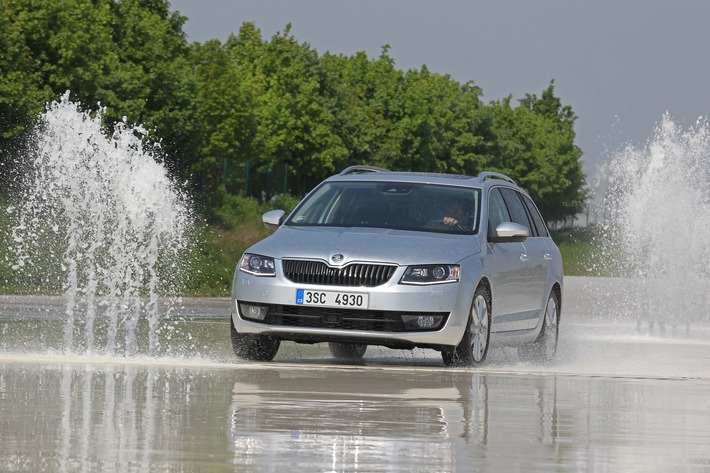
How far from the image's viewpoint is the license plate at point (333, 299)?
557 inches

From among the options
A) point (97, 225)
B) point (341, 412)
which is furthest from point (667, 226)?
point (341, 412)

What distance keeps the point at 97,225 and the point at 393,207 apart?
17.9 metres

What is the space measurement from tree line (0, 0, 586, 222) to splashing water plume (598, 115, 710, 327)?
68.1 ft

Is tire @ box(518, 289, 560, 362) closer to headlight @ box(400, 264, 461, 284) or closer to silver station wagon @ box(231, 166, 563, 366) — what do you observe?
silver station wagon @ box(231, 166, 563, 366)

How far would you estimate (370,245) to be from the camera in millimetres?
14430

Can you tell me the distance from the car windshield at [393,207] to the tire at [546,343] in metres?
1.83

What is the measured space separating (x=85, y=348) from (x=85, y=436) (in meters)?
7.39

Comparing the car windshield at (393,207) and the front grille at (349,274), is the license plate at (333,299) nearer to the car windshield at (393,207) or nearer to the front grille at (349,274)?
the front grille at (349,274)

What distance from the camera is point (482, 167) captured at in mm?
97312

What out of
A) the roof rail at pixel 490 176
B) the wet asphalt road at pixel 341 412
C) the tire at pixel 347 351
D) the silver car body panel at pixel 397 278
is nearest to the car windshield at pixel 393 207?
the silver car body panel at pixel 397 278

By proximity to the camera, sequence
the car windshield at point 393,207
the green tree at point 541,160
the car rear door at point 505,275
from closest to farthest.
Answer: the car rear door at point 505,275, the car windshield at point 393,207, the green tree at point 541,160

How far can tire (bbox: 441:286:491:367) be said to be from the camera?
14.5m

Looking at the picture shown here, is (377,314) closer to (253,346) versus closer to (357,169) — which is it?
(253,346)

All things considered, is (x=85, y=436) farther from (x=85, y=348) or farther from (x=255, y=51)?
(x=255, y=51)
